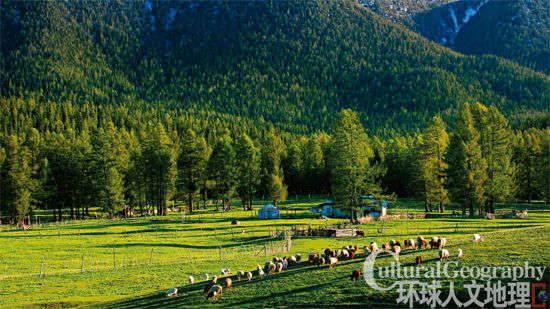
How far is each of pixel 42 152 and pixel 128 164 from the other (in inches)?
1065

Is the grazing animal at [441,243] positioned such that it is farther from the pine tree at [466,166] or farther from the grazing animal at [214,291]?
the pine tree at [466,166]

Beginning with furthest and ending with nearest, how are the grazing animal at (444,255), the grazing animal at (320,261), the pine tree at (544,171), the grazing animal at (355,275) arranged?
the pine tree at (544,171)
the grazing animal at (320,261)
the grazing animal at (444,255)
the grazing animal at (355,275)

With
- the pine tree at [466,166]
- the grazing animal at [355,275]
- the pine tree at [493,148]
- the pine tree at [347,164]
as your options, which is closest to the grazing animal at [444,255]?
the grazing animal at [355,275]

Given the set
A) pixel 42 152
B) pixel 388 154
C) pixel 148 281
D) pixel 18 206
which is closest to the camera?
pixel 148 281

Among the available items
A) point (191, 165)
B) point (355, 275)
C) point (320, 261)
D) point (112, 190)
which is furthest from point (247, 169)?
point (355, 275)

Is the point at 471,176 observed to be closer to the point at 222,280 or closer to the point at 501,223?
the point at 501,223

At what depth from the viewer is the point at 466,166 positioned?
254ft

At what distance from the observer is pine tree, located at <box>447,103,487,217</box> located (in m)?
76.9

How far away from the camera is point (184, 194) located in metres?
105

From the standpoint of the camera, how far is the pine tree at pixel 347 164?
7381cm

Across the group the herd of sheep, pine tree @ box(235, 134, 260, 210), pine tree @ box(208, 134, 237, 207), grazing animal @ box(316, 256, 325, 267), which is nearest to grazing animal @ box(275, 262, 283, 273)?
the herd of sheep

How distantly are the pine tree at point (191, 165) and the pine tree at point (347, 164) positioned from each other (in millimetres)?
34993

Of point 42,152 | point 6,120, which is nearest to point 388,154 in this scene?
point 42,152

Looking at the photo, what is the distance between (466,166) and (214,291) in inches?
2178
